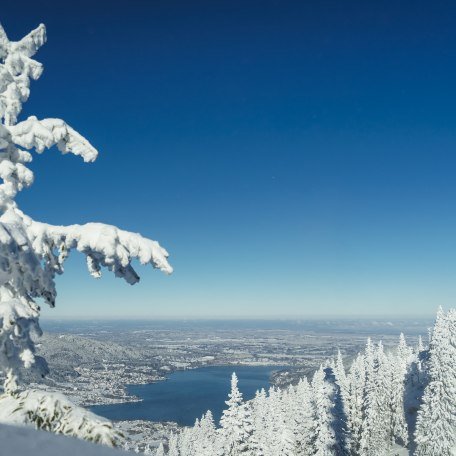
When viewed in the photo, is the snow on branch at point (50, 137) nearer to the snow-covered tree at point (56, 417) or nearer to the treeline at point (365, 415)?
the snow-covered tree at point (56, 417)

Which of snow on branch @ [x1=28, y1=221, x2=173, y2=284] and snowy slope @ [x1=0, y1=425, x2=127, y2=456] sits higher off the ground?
snow on branch @ [x1=28, y1=221, x2=173, y2=284]

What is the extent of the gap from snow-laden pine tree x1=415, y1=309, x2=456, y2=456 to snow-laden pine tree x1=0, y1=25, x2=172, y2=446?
33627mm

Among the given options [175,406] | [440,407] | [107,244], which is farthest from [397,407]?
[175,406]

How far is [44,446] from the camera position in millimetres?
3914

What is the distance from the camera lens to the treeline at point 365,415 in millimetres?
29406

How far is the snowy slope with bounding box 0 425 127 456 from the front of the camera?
380 cm

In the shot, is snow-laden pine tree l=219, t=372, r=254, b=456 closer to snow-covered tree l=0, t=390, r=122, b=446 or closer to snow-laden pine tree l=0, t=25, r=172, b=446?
snow-laden pine tree l=0, t=25, r=172, b=446

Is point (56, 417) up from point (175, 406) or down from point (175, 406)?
up

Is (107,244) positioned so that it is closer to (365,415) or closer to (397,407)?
(365,415)

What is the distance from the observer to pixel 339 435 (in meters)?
35.5

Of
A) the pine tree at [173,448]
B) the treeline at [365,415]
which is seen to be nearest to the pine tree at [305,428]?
the treeline at [365,415]

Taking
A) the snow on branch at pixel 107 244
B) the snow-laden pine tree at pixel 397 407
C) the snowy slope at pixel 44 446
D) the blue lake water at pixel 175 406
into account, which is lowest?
the blue lake water at pixel 175 406

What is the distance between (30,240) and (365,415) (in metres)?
48.2

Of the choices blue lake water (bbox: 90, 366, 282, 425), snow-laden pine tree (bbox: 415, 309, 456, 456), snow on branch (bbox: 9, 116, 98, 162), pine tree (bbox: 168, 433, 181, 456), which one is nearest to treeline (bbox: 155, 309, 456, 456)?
snow-laden pine tree (bbox: 415, 309, 456, 456)
